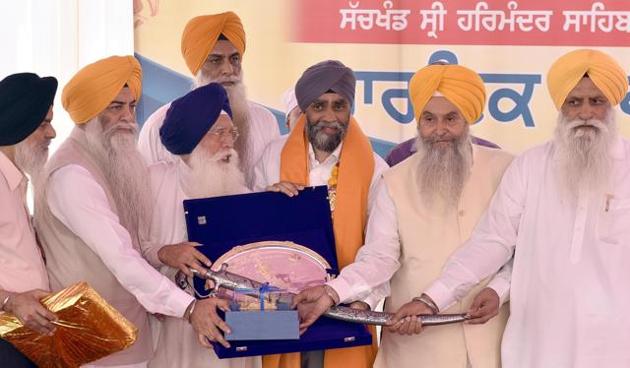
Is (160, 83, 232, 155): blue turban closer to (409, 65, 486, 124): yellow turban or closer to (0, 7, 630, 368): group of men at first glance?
(0, 7, 630, 368): group of men

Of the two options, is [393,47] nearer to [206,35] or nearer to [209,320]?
[206,35]

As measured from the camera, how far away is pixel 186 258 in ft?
13.7

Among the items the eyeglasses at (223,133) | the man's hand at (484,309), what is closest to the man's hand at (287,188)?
the eyeglasses at (223,133)

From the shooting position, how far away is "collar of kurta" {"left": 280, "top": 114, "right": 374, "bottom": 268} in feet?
14.6

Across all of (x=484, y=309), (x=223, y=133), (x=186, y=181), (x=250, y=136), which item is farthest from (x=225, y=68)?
(x=484, y=309)

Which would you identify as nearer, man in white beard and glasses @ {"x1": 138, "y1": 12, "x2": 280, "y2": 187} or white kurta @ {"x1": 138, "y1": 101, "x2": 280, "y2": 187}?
white kurta @ {"x1": 138, "y1": 101, "x2": 280, "y2": 187}

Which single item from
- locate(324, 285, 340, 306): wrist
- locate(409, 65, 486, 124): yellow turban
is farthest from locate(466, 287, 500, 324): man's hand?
locate(409, 65, 486, 124): yellow turban

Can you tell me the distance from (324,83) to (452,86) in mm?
517

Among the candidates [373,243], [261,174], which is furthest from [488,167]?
[261,174]

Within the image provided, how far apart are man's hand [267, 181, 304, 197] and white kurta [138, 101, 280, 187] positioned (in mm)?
439

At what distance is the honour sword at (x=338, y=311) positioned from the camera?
4.08 m

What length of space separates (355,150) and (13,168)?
1.34 metres

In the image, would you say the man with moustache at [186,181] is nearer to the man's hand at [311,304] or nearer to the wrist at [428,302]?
the man's hand at [311,304]

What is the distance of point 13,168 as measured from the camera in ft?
12.9
